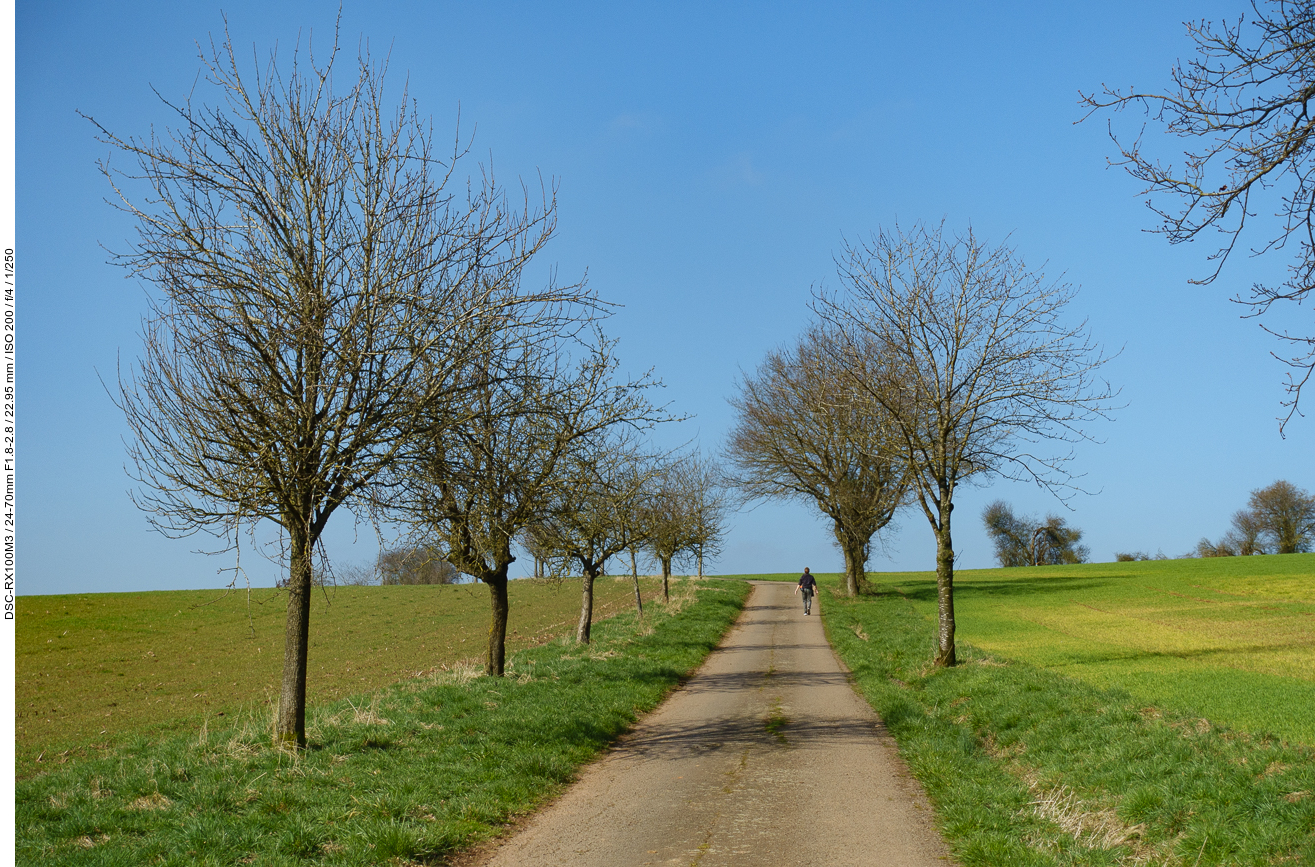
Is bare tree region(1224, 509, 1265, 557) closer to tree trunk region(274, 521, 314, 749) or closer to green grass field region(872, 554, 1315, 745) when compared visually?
green grass field region(872, 554, 1315, 745)

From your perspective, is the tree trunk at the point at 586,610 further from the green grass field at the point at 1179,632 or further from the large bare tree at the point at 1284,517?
the large bare tree at the point at 1284,517

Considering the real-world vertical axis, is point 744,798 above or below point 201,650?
above

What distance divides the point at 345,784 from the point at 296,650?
2.56 metres

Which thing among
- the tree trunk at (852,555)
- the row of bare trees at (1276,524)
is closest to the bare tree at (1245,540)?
the row of bare trees at (1276,524)

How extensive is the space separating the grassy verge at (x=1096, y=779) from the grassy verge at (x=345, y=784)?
4345 mm

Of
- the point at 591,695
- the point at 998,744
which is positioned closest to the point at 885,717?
the point at 998,744

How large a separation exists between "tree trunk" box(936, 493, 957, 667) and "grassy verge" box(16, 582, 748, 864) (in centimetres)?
673

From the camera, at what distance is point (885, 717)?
41.7 feet

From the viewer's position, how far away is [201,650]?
104ft

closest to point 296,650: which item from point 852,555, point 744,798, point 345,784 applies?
point 345,784

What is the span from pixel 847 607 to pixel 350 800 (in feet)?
110

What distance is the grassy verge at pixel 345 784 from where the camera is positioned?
632 cm

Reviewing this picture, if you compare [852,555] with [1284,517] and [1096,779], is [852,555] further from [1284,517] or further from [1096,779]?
[1284,517]

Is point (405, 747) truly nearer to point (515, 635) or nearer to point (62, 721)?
point (62, 721)
